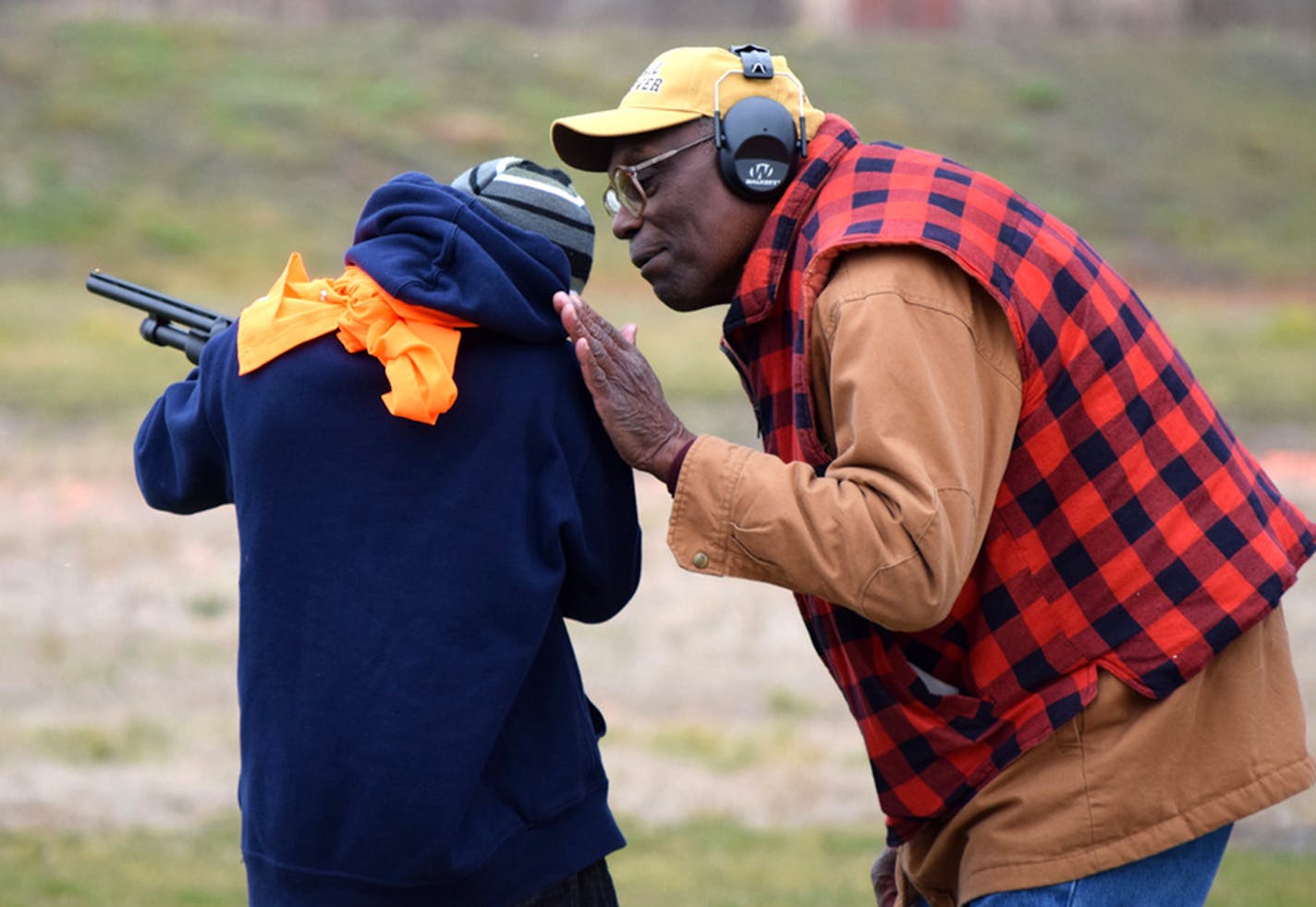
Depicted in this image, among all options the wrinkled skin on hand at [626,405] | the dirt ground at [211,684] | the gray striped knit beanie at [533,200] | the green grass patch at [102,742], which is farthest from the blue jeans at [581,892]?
the green grass patch at [102,742]

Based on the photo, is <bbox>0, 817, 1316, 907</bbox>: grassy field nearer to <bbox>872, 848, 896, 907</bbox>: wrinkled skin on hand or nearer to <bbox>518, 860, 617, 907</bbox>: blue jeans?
<bbox>872, 848, 896, 907</bbox>: wrinkled skin on hand

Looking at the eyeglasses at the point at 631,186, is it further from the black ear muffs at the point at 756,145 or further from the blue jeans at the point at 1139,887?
the blue jeans at the point at 1139,887

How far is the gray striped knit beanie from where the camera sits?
251 cm

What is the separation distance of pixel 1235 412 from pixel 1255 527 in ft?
39.2

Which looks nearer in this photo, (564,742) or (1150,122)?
(564,742)

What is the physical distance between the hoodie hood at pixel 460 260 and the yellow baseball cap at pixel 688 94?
0.26 metres

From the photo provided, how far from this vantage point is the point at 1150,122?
25.7m

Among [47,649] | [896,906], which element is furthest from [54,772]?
[896,906]

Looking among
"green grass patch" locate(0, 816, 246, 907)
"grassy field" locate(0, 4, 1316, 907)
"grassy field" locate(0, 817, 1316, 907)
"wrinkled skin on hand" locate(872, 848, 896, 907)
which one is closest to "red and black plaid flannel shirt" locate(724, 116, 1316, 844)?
"wrinkled skin on hand" locate(872, 848, 896, 907)

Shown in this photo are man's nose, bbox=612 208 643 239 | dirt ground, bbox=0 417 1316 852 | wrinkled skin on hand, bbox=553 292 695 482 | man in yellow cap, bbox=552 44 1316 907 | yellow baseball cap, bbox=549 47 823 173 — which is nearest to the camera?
man in yellow cap, bbox=552 44 1316 907

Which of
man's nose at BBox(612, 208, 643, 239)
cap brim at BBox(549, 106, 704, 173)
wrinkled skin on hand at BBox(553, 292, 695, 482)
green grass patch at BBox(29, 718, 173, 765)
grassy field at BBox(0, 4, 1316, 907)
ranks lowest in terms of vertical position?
green grass patch at BBox(29, 718, 173, 765)

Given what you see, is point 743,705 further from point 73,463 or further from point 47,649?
point 73,463

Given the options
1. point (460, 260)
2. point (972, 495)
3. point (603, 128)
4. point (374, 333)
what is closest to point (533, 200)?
point (603, 128)

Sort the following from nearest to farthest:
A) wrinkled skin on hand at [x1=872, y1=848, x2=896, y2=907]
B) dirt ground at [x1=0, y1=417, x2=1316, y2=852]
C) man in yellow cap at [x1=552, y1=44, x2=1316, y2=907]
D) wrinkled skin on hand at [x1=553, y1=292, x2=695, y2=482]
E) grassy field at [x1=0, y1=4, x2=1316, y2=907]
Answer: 1. man in yellow cap at [x1=552, y1=44, x2=1316, y2=907]
2. wrinkled skin on hand at [x1=553, y1=292, x2=695, y2=482]
3. wrinkled skin on hand at [x1=872, y1=848, x2=896, y2=907]
4. dirt ground at [x1=0, y1=417, x2=1316, y2=852]
5. grassy field at [x1=0, y1=4, x2=1316, y2=907]
